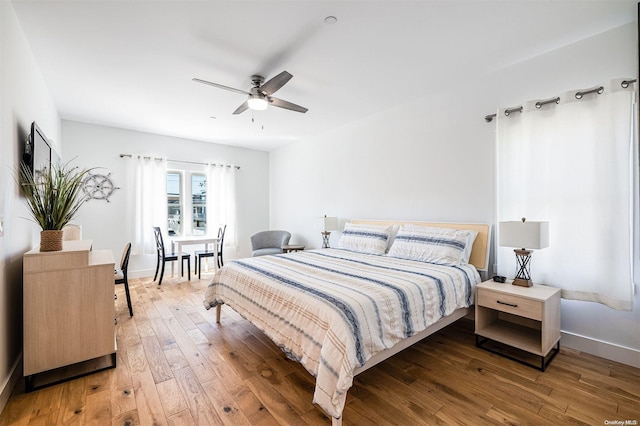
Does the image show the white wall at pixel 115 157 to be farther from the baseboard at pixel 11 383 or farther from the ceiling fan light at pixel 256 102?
the ceiling fan light at pixel 256 102

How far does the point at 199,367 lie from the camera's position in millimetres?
2184

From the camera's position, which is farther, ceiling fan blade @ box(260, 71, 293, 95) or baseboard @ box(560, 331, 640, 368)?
ceiling fan blade @ box(260, 71, 293, 95)

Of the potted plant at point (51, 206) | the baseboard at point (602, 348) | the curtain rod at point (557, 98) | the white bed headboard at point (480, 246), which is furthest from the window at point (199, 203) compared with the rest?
the baseboard at point (602, 348)

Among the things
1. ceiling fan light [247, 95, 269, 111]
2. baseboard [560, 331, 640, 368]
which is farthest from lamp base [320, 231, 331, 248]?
baseboard [560, 331, 640, 368]

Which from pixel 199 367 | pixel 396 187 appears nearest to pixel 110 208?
pixel 199 367

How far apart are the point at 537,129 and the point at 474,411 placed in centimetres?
241

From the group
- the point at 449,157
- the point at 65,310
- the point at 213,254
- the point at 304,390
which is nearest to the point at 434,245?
the point at 449,157

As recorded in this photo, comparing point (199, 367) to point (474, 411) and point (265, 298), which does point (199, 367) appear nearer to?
point (265, 298)

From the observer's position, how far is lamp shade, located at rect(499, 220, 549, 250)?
2254mm

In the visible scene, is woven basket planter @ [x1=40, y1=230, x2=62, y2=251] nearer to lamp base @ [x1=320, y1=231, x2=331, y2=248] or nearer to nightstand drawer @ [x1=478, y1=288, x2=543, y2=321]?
lamp base @ [x1=320, y1=231, x2=331, y2=248]

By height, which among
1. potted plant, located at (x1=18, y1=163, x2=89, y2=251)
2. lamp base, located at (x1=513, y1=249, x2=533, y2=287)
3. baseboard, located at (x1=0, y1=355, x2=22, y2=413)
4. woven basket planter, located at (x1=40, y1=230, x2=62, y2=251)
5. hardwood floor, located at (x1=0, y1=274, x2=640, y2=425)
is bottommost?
hardwood floor, located at (x1=0, y1=274, x2=640, y2=425)

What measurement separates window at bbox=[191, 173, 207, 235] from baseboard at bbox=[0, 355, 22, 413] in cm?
367

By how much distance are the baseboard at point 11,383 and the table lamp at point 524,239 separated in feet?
12.4

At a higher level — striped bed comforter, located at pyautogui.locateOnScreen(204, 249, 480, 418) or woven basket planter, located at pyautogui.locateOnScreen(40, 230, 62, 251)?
woven basket planter, located at pyautogui.locateOnScreen(40, 230, 62, 251)
